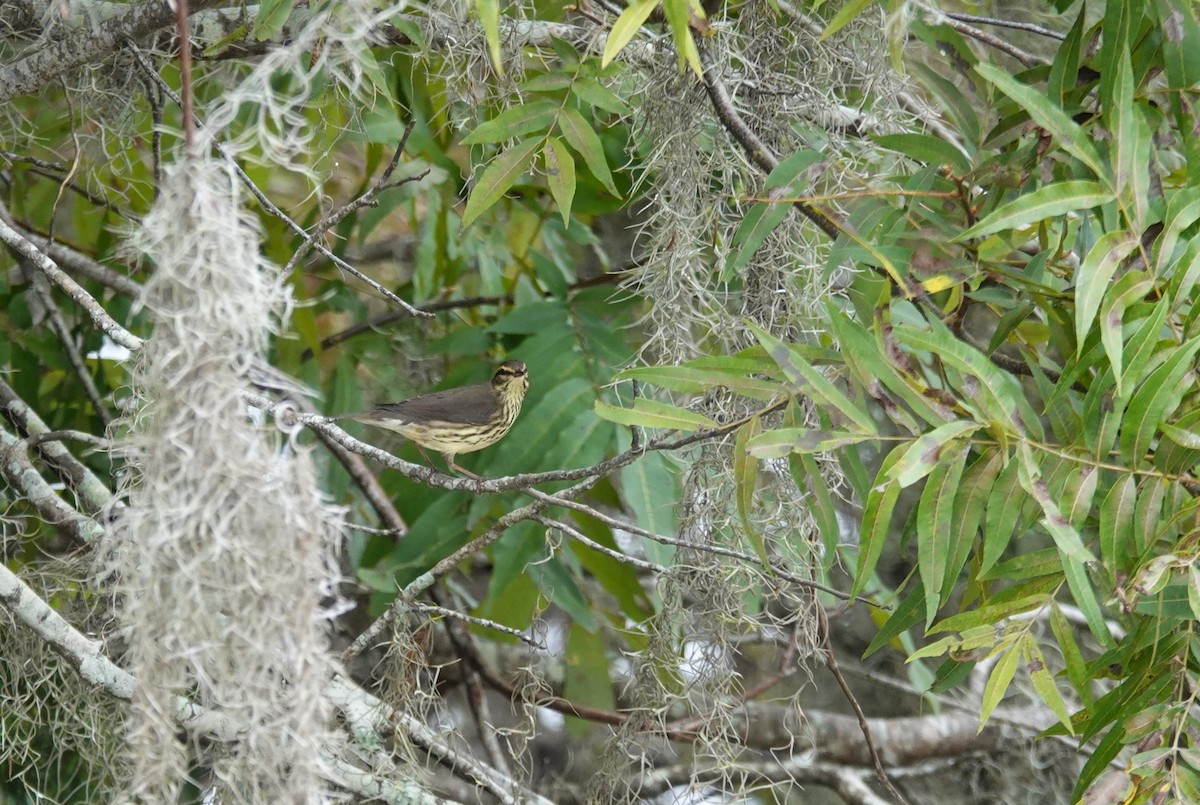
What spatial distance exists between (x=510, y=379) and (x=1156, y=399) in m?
2.17

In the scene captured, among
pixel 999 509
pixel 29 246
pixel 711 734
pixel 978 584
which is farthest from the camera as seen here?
pixel 711 734

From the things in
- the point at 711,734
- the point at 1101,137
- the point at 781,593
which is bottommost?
the point at 711,734

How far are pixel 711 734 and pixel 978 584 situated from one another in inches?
28.2

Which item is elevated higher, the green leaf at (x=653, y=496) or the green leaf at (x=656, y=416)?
the green leaf at (x=656, y=416)

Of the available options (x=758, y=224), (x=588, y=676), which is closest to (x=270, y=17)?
(x=758, y=224)

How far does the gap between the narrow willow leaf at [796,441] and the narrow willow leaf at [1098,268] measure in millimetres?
371

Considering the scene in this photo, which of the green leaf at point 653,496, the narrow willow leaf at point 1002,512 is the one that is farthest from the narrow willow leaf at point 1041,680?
the green leaf at point 653,496

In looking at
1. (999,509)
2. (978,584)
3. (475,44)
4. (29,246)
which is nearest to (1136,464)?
(999,509)

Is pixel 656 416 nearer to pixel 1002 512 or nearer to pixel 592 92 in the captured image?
pixel 1002 512

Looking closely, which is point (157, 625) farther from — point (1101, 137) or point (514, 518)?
point (1101, 137)

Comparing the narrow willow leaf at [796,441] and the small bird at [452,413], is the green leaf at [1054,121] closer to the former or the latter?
the narrow willow leaf at [796,441]

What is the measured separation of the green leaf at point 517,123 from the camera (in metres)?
2.27

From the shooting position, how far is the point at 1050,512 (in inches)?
67.0

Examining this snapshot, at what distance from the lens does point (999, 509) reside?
1.85 m
